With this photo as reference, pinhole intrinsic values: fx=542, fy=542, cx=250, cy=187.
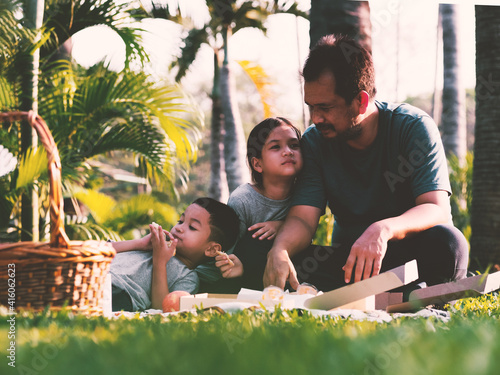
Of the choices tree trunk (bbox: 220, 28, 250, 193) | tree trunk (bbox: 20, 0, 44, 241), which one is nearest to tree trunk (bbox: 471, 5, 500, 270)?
tree trunk (bbox: 20, 0, 44, 241)

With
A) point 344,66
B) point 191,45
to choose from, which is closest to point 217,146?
point 191,45

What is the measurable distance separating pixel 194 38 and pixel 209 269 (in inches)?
449

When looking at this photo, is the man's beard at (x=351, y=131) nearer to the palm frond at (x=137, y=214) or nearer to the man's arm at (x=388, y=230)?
the man's arm at (x=388, y=230)

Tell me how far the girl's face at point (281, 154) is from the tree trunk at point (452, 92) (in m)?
7.27

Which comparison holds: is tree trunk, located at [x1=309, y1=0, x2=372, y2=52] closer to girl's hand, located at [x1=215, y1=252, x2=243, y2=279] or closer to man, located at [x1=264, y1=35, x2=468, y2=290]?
man, located at [x1=264, y1=35, x2=468, y2=290]

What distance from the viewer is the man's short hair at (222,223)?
3.54m

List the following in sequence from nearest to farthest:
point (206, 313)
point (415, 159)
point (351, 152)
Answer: point (206, 313)
point (415, 159)
point (351, 152)

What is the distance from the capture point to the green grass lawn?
988 mm

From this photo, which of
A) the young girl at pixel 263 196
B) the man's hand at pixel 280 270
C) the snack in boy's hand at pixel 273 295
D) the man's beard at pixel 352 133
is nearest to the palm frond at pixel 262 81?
the young girl at pixel 263 196

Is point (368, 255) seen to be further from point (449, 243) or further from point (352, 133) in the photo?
point (352, 133)

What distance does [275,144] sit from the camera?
145 inches

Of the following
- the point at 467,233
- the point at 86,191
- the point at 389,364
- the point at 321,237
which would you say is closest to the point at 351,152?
the point at 389,364

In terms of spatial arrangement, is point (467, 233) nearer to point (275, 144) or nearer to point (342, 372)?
point (275, 144)

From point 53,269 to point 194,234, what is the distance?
63.4 inches
